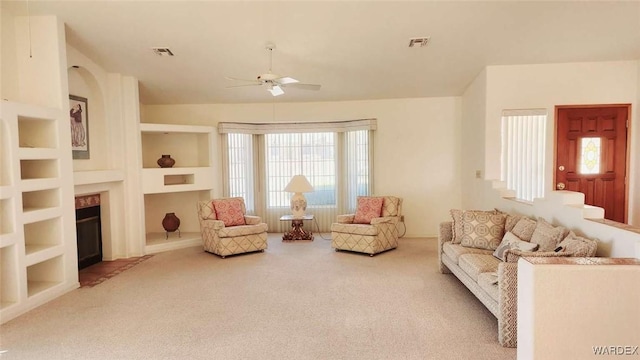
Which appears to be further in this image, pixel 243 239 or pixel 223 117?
pixel 223 117

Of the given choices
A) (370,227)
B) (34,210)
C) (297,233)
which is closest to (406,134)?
(370,227)

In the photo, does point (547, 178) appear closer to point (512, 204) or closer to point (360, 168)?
point (512, 204)

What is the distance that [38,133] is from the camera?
13.1 ft

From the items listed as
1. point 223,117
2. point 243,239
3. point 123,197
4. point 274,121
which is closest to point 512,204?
point 243,239

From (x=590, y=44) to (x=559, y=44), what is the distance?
38 centimetres

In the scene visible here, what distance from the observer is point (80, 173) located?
4570 mm

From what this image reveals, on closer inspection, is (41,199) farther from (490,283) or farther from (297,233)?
(490,283)

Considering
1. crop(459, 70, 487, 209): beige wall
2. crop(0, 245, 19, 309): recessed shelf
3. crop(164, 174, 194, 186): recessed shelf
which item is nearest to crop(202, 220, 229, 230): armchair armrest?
crop(164, 174, 194, 186): recessed shelf

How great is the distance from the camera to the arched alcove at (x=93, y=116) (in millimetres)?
4898

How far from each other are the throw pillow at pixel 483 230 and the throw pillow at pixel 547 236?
1.73 feet

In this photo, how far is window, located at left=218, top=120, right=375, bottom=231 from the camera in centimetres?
690

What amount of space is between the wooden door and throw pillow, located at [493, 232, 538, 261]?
7.19ft

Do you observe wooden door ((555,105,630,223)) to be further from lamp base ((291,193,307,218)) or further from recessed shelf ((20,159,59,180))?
recessed shelf ((20,159,59,180))

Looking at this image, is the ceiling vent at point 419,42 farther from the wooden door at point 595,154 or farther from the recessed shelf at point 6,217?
the recessed shelf at point 6,217
